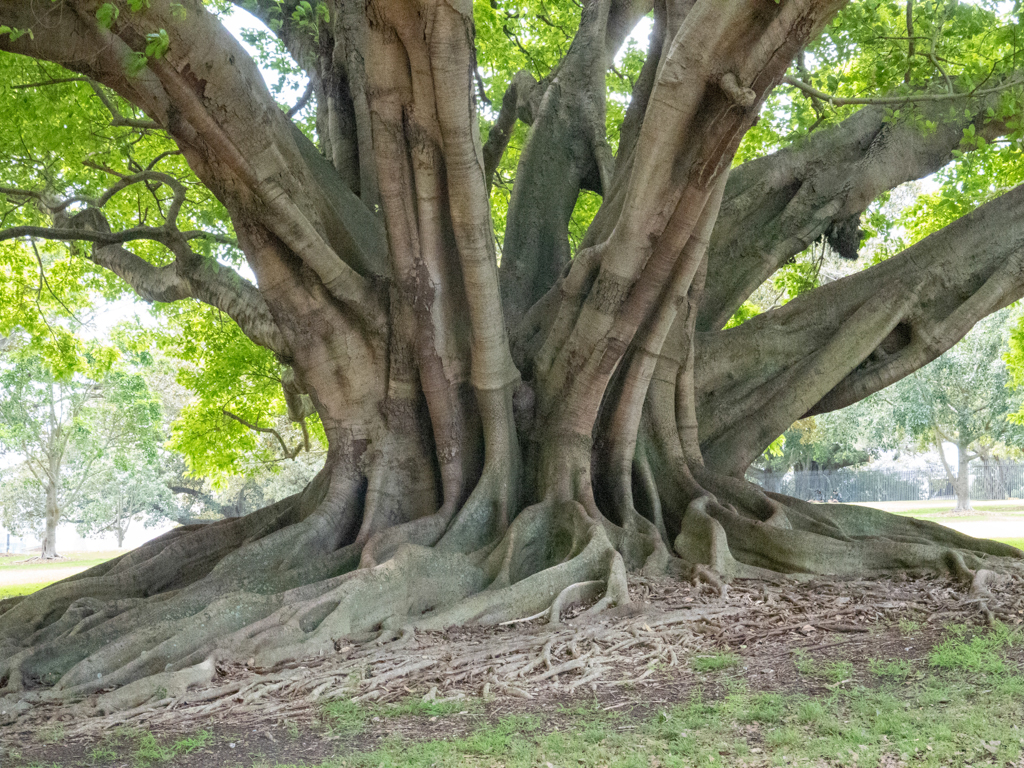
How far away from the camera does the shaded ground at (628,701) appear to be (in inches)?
124

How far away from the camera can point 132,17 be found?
5137 millimetres

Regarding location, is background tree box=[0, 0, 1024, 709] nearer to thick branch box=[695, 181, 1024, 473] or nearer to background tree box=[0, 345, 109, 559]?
thick branch box=[695, 181, 1024, 473]

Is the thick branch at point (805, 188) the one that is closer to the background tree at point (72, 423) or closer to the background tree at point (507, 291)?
the background tree at point (507, 291)

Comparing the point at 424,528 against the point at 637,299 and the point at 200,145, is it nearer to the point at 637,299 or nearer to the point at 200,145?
the point at 637,299

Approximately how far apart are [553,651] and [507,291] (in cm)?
425

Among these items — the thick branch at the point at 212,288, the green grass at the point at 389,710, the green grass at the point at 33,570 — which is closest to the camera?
the green grass at the point at 389,710

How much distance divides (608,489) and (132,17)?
15.5ft

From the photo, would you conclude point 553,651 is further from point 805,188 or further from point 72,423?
point 72,423

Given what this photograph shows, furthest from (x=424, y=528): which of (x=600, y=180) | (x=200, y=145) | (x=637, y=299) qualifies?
(x=600, y=180)

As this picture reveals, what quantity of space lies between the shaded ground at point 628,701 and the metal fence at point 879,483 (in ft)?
111

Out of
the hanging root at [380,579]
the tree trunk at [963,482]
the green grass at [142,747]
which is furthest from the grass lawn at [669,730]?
the tree trunk at [963,482]

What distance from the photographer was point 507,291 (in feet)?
26.5

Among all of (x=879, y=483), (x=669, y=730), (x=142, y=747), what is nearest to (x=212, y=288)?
(x=142, y=747)

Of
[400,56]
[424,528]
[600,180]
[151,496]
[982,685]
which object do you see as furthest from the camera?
[151,496]
